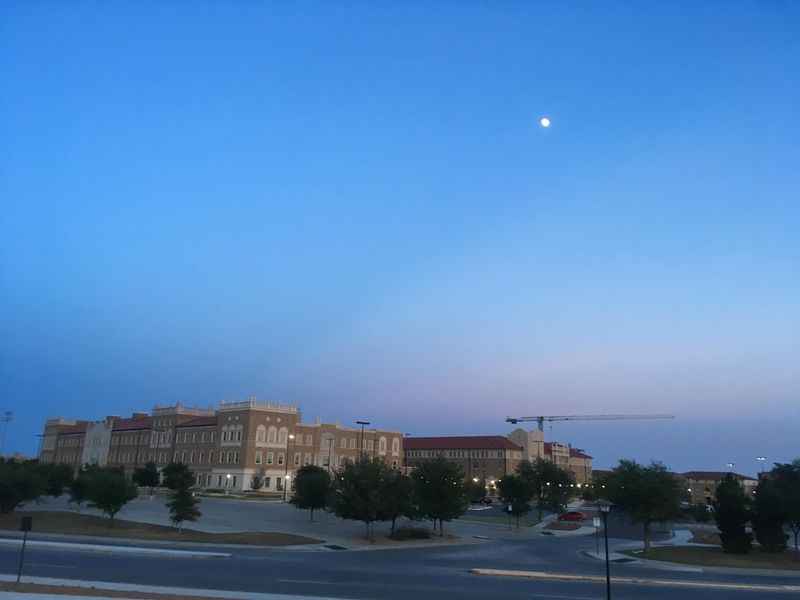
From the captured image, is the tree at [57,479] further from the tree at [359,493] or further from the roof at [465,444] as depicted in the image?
the roof at [465,444]

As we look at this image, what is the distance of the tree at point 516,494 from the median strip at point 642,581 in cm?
3495

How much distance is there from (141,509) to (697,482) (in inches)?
6758

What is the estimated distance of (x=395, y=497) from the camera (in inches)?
1925

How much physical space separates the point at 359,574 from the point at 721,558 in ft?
84.1

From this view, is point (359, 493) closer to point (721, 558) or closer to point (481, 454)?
point (721, 558)

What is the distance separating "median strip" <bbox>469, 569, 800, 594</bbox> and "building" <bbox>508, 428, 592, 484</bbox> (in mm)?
90343

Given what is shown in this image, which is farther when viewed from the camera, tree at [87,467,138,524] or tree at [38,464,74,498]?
tree at [38,464,74,498]

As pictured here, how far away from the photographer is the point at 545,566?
1375 inches

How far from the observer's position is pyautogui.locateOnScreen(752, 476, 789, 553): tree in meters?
43.6

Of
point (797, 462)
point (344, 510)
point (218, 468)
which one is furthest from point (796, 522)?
point (218, 468)

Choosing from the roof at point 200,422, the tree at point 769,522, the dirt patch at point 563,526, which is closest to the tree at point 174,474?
the roof at point 200,422

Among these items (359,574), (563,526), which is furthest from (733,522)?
(563,526)

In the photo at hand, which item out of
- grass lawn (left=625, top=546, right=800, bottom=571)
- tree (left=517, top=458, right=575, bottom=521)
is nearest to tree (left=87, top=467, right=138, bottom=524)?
grass lawn (left=625, top=546, right=800, bottom=571)

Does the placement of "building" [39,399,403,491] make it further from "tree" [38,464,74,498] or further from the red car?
the red car
